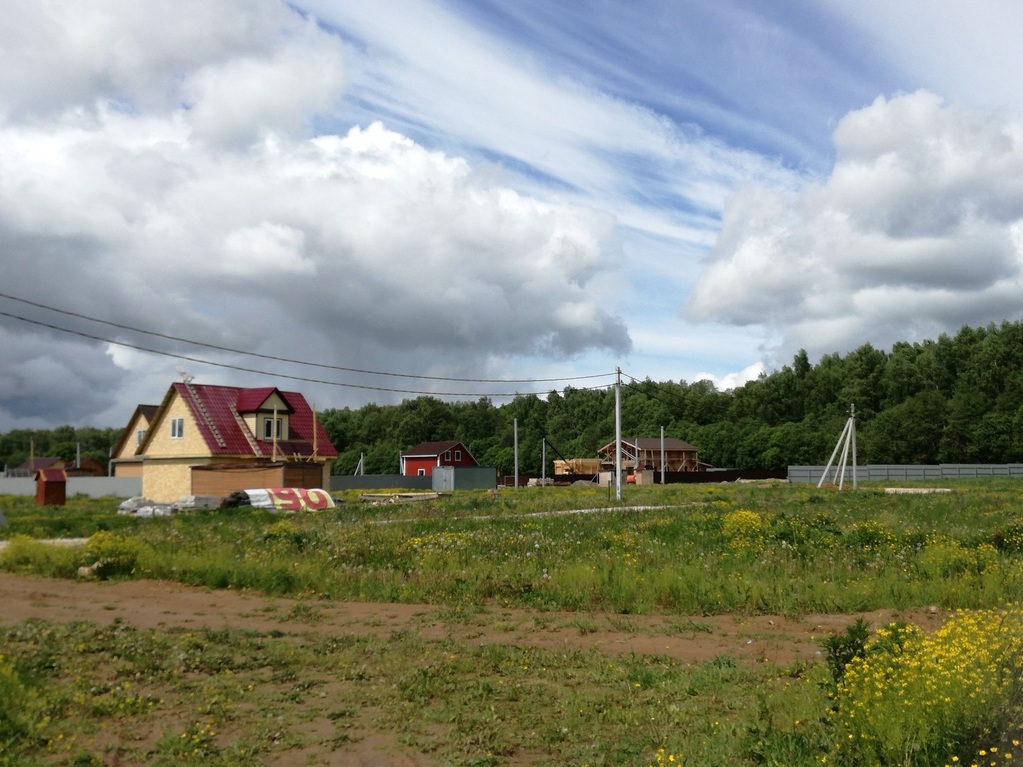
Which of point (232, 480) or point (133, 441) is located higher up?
point (133, 441)

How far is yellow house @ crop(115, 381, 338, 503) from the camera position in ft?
143

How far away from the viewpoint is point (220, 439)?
1726 inches

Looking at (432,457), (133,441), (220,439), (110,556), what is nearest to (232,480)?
(220,439)

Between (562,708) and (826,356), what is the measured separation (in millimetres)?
108423

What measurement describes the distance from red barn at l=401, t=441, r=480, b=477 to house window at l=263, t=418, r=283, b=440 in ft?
123

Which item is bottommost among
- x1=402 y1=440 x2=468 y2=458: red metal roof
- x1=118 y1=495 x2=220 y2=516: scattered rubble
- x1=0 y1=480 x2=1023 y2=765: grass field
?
x1=118 y1=495 x2=220 y2=516: scattered rubble

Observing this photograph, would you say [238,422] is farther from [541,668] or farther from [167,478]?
[541,668]

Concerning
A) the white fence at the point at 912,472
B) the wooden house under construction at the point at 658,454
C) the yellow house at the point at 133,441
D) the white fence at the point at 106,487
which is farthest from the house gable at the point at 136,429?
the wooden house under construction at the point at 658,454

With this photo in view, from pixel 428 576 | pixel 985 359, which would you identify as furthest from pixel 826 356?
pixel 428 576

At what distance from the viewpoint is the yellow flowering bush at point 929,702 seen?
17.4ft

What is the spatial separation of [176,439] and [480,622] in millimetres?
37916

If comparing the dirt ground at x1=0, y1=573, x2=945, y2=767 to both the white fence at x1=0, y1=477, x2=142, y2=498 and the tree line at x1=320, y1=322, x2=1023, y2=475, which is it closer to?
the white fence at x1=0, y1=477, x2=142, y2=498

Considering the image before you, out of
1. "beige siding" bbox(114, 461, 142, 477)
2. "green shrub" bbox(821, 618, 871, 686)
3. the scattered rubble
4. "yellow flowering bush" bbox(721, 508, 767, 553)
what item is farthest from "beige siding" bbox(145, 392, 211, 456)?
"green shrub" bbox(821, 618, 871, 686)

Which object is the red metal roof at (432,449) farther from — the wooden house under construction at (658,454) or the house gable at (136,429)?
the house gable at (136,429)
